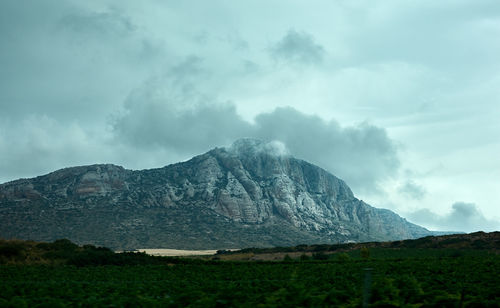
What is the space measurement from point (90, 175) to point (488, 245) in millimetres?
144201

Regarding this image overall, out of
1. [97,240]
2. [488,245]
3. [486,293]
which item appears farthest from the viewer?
[97,240]

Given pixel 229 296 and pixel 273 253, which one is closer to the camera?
pixel 229 296

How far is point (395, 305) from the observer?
40.2ft

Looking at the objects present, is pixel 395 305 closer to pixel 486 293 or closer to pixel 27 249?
pixel 486 293

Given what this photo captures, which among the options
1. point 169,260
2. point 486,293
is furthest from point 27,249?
point 486,293

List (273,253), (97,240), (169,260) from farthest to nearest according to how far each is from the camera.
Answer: (97,240), (273,253), (169,260)

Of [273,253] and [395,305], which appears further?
[273,253]

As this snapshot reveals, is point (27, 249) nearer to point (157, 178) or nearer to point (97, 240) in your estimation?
point (97, 240)

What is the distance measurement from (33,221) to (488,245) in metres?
124

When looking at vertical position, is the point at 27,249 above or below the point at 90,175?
below

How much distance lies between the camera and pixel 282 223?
188 meters

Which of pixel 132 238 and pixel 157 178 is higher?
pixel 157 178

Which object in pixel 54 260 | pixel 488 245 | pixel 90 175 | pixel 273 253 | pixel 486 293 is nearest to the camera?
pixel 486 293

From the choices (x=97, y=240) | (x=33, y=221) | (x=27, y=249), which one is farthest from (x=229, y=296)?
(x=33, y=221)
